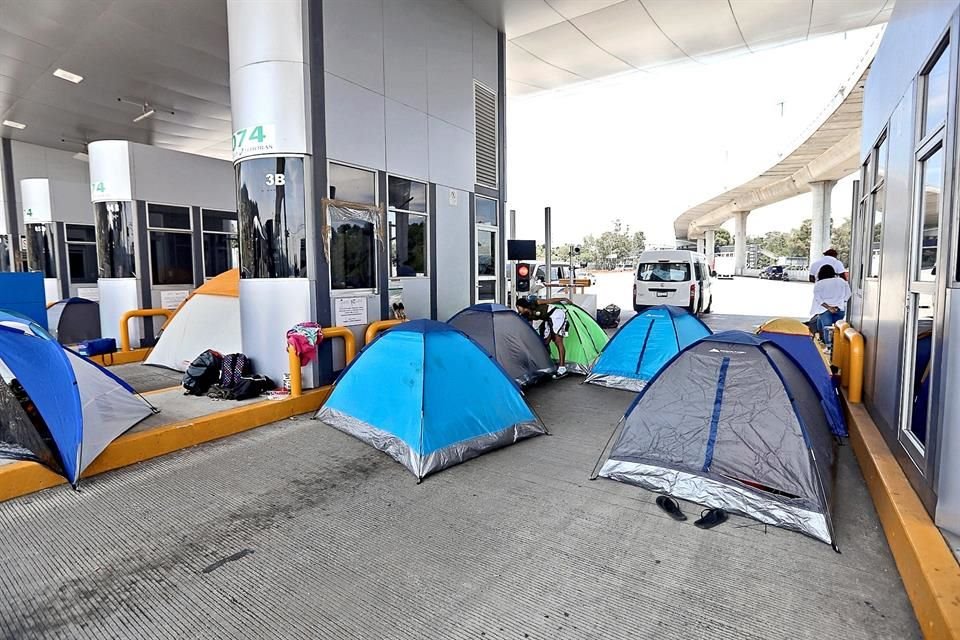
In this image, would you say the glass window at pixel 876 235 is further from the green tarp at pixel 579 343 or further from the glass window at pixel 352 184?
the glass window at pixel 352 184

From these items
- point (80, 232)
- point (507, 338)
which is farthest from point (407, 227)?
point (80, 232)

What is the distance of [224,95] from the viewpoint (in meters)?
11.9

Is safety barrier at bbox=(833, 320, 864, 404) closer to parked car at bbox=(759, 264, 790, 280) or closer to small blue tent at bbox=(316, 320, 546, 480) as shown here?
small blue tent at bbox=(316, 320, 546, 480)

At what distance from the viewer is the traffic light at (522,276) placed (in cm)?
1330

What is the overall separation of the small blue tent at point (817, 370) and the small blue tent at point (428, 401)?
114 inches

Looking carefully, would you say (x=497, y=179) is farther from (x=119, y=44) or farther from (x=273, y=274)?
(x=119, y=44)

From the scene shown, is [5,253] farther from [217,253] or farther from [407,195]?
[407,195]

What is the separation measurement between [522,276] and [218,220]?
7320mm

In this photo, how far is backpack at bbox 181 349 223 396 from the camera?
20.6ft

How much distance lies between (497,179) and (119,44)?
730 cm

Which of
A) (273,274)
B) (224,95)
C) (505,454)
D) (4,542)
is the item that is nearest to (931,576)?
(505,454)

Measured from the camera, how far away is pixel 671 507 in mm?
3664

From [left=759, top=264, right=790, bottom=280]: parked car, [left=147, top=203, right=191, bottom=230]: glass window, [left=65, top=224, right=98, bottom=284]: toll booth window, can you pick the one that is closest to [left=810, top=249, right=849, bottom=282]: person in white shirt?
[left=147, top=203, right=191, bottom=230]: glass window

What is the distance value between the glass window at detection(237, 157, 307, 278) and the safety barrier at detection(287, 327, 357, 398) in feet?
2.64
